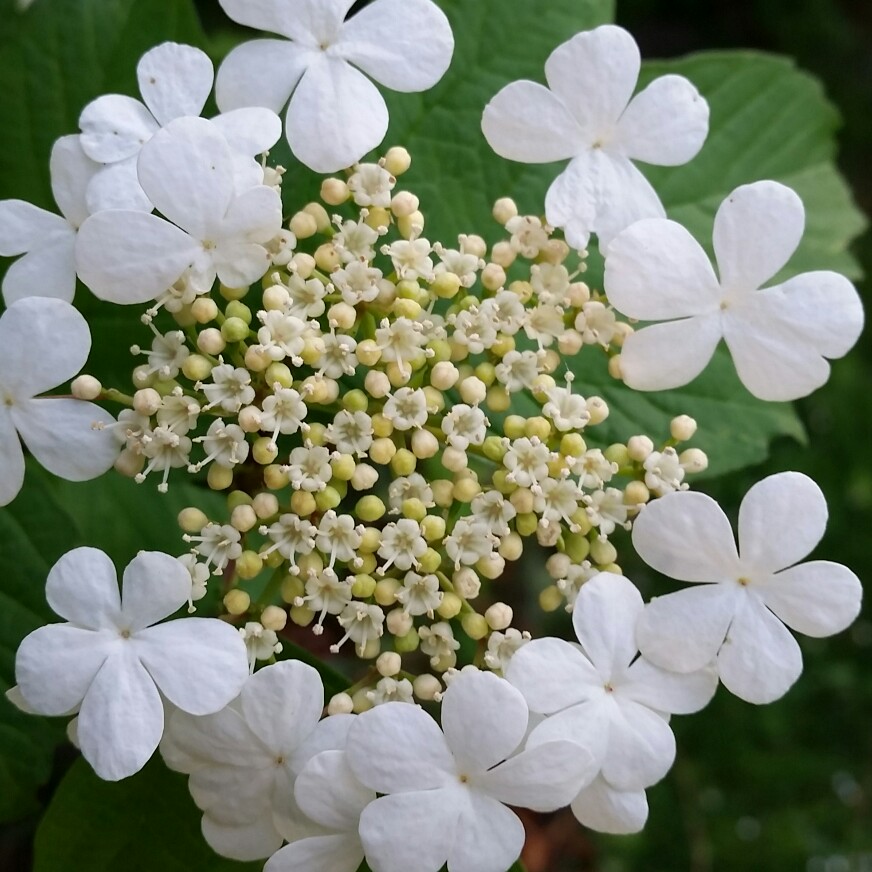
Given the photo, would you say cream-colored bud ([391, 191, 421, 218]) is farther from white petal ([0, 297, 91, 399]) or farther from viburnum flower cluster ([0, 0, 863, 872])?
white petal ([0, 297, 91, 399])

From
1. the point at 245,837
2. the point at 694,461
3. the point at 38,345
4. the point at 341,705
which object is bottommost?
the point at 245,837

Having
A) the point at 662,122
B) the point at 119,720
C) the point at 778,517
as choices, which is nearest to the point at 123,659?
the point at 119,720

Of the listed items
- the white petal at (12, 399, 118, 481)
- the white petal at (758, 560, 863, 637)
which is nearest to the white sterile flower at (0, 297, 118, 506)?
the white petal at (12, 399, 118, 481)

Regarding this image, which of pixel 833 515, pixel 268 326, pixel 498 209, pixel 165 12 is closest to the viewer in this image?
pixel 268 326

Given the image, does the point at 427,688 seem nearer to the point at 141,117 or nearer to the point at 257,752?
the point at 257,752

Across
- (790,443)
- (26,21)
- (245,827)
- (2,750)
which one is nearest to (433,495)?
(245,827)

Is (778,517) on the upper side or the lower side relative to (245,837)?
upper

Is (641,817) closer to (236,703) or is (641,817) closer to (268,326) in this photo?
(236,703)
